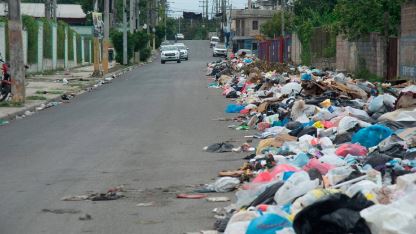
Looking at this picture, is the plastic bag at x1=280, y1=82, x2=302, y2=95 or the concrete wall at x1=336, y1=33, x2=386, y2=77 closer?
the plastic bag at x1=280, y1=82, x2=302, y2=95

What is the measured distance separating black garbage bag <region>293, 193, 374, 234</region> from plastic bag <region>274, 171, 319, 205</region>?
3.80 feet

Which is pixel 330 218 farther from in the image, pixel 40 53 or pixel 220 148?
pixel 40 53

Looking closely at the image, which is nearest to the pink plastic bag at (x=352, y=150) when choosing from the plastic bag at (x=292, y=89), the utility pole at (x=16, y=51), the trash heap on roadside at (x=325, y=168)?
the trash heap on roadside at (x=325, y=168)

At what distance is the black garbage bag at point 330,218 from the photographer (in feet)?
21.6

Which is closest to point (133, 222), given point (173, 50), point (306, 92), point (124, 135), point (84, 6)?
point (124, 135)

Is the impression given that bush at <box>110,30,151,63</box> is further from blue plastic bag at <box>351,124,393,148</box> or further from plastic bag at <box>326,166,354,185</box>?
plastic bag at <box>326,166,354,185</box>

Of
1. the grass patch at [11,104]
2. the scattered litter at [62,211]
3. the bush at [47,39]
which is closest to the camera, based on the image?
the scattered litter at [62,211]

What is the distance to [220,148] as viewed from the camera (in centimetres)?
1432

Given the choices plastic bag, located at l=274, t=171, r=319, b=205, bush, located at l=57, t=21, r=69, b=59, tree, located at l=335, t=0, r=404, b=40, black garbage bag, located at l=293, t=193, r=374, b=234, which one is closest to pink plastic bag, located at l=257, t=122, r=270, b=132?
plastic bag, located at l=274, t=171, r=319, b=205

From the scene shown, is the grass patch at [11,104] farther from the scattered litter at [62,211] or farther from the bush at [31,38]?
the bush at [31,38]

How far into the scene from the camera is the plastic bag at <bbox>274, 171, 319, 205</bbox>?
26.4 feet

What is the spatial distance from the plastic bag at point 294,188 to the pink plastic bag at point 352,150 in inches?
111

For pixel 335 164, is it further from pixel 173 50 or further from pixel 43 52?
pixel 173 50

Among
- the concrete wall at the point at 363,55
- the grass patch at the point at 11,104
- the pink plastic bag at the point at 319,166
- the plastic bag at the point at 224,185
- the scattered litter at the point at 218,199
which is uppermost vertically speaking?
the concrete wall at the point at 363,55
